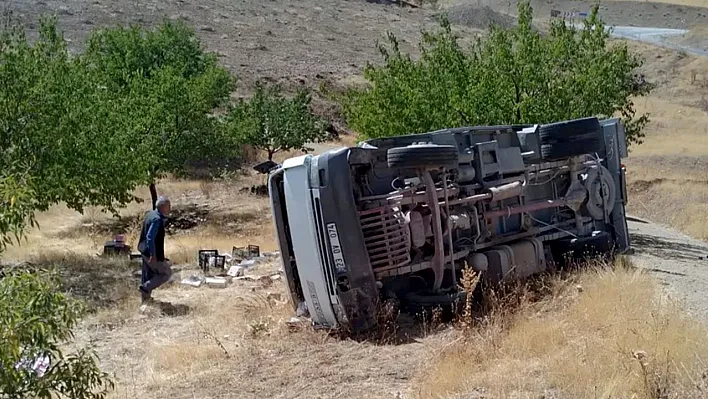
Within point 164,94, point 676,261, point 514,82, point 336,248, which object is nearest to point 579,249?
point 676,261

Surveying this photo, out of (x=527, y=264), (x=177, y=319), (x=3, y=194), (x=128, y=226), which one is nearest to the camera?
(x=3, y=194)

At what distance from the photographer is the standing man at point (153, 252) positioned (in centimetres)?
1055

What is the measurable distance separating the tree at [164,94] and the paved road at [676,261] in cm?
1121

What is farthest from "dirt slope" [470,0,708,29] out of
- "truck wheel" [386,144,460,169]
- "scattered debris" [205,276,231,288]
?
"truck wheel" [386,144,460,169]

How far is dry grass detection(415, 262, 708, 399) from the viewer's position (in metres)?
5.30

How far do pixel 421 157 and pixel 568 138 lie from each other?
2.58 m

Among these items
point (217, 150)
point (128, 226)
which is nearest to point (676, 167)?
point (217, 150)

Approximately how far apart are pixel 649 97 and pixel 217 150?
3524 cm

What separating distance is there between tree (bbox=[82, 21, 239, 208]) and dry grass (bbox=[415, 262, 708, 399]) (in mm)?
12942

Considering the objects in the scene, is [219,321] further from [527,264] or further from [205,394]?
[527,264]

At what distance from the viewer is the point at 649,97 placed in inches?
2068

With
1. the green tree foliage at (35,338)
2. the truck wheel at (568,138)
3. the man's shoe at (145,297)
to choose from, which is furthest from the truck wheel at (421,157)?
the green tree foliage at (35,338)

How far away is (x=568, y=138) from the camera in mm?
9742

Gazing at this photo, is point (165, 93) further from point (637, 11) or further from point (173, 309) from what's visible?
point (637, 11)
